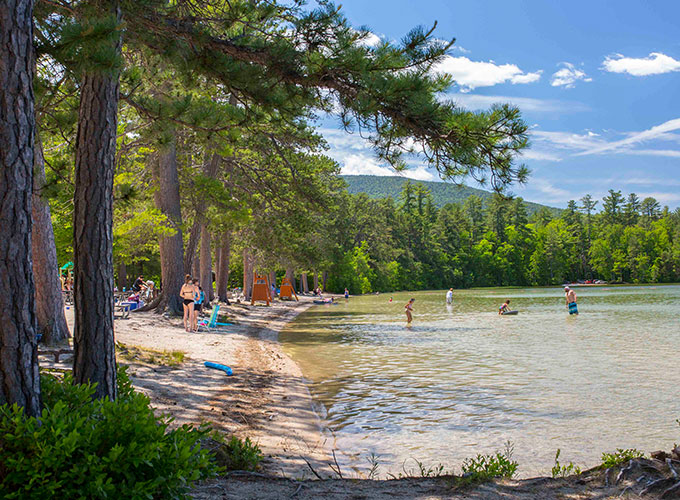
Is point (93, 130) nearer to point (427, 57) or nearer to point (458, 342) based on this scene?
point (427, 57)

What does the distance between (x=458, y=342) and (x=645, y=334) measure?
7262mm

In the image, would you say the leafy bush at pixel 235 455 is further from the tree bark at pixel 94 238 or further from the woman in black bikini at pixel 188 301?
the woman in black bikini at pixel 188 301

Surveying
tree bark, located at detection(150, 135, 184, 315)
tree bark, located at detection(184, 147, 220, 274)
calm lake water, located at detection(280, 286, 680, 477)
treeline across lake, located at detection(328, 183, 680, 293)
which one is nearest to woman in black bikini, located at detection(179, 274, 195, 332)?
tree bark, located at detection(150, 135, 184, 315)

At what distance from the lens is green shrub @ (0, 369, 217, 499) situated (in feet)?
10.1

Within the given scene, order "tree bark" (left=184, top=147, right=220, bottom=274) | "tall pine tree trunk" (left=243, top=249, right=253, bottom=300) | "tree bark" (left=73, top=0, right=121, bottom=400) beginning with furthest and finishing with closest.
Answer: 1. "tall pine tree trunk" (left=243, top=249, right=253, bottom=300)
2. "tree bark" (left=184, top=147, right=220, bottom=274)
3. "tree bark" (left=73, top=0, right=121, bottom=400)

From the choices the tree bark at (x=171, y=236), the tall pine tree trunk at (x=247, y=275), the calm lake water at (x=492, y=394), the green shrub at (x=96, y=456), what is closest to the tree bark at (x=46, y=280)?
the calm lake water at (x=492, y=394)

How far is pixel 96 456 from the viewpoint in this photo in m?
3.15

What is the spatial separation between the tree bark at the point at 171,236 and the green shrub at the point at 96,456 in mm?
15340

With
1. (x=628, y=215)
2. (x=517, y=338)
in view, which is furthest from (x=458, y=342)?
(x=628, y=215)

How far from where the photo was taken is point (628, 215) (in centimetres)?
11944

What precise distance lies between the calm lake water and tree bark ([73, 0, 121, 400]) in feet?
9.62

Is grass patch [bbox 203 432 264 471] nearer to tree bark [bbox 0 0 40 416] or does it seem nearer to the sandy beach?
the sandy beach

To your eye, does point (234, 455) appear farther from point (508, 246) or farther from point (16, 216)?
point (508, 246)

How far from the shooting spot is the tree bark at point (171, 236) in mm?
18625
